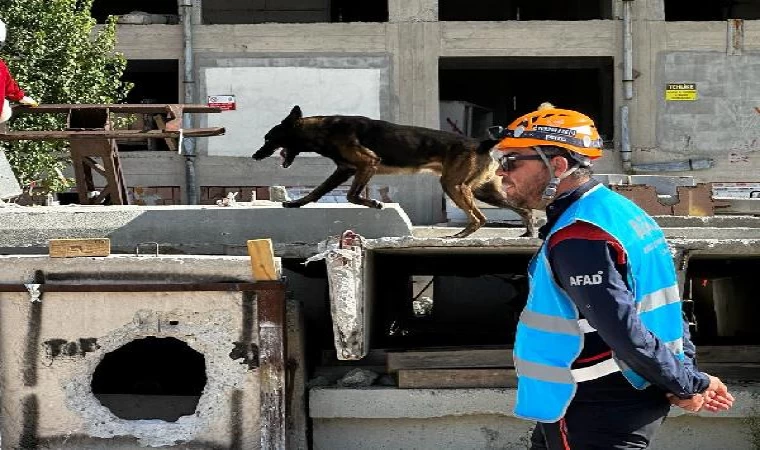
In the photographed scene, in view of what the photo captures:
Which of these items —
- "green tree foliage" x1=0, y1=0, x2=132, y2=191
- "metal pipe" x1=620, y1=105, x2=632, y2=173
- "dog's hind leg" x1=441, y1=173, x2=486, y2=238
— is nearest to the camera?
"dog's hind leg" x1=441, y1=173, x2=486, y2=238

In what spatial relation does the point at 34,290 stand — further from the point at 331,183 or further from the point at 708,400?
the point at 708,400

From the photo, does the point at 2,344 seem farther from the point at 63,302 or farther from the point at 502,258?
the point at 502,258

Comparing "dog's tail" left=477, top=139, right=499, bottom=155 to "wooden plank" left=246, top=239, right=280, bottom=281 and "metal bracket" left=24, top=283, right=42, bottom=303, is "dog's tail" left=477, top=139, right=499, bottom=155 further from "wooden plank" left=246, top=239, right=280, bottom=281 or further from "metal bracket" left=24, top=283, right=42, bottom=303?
"metal bracket" left=24, top=283, right=42, bottom=303

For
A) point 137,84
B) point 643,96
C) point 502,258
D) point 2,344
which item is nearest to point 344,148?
point 502,258

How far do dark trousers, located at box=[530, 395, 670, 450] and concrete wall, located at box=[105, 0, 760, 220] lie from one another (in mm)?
13383

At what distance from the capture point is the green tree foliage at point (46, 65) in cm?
1090

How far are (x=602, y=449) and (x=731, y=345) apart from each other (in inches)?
104

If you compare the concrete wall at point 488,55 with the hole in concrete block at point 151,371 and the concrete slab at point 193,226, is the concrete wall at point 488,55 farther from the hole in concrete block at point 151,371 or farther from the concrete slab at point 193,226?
the concrete slab at point 193,226

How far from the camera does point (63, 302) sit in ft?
13.2

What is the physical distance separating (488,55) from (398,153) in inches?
430

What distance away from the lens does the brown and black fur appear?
18.4 ft

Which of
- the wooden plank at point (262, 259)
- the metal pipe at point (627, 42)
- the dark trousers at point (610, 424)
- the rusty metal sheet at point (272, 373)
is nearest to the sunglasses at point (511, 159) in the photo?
the dark trousers at point (610, 424)

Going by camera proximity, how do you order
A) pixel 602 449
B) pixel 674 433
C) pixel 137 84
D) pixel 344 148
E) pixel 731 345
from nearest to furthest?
pixel 602 449, pixel 674 433, pixel 731 345, pixel 344 148, pixel 137 84

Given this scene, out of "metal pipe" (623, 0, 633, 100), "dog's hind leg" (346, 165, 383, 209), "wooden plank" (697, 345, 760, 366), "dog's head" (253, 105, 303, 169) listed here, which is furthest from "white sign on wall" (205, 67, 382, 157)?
"wooden plank" (697, 345, 760, 366)
